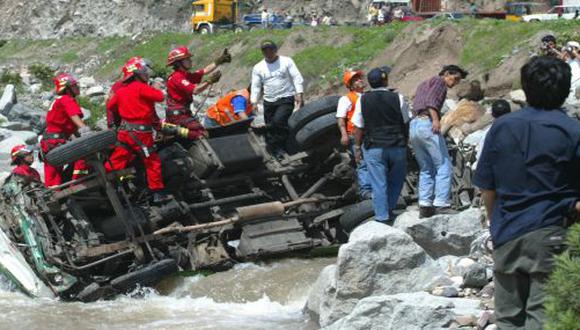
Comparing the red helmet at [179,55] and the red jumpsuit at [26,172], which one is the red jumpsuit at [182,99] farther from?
the red jumpsuit at [26,172]

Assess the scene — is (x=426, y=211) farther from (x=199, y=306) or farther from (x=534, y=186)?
(x=534, y=186)

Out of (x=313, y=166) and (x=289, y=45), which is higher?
(x=313, y=166)

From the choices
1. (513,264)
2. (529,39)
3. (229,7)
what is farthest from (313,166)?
(229,7)

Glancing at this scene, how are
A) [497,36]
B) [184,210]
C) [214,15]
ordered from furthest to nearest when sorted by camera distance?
[214,15]
[497,36]
[184,210]

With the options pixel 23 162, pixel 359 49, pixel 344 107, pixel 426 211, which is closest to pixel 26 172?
pixel 23 162

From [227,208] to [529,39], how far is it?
15785 mm

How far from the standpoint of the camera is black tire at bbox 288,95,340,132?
34.1ft

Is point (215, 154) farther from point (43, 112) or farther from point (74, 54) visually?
point (74, 54)

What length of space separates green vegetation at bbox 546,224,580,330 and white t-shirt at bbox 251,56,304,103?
719 cm

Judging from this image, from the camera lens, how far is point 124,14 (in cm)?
6431

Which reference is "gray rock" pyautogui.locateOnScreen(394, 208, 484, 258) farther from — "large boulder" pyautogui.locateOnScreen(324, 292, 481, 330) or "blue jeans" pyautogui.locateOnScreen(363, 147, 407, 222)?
"large boulder" pyautogui.locateOnScreen(324, 292, 481, 330)

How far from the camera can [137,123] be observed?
971cm

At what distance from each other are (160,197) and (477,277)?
4.05 m

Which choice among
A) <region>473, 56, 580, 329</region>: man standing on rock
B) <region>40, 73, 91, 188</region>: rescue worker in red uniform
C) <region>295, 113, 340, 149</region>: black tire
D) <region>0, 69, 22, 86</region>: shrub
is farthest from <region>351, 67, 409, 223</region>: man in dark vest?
<region>0, 69, 22, 86</region>: shrub
